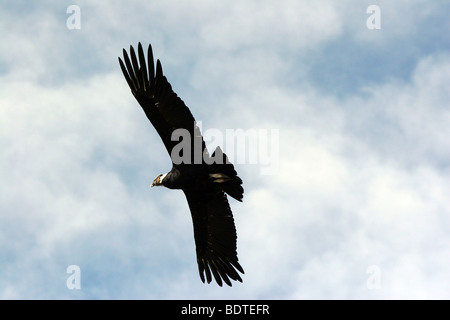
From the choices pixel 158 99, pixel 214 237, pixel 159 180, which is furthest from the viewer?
pixel 214 237

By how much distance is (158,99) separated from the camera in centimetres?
1485

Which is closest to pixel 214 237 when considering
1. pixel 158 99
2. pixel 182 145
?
pixel 182 145

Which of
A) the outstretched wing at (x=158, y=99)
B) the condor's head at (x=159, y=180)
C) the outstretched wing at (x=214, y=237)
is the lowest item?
the outstretched wing at (x=214, y=237)

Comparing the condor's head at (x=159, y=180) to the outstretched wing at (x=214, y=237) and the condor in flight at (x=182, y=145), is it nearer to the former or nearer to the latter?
the condor in flight at (x=182, y=145)

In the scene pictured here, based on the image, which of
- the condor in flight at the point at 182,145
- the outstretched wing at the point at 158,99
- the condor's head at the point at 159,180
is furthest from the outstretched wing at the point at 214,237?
the outstretched wing at the point at 158,99

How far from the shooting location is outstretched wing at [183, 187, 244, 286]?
16.9 m

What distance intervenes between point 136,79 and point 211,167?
103 inches

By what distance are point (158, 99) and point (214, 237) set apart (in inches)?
174

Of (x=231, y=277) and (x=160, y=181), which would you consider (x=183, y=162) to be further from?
(x=231, y=277)

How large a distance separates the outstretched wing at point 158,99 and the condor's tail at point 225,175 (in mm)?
432

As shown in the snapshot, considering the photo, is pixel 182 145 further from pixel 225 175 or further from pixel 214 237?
pixel 214 237

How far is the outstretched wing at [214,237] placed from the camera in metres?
16.9
